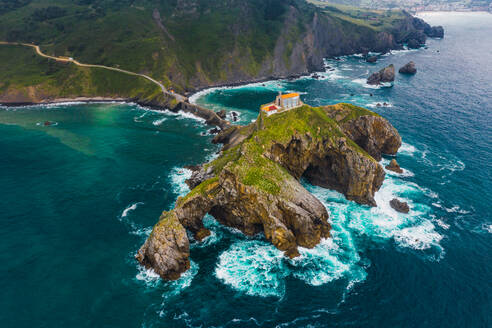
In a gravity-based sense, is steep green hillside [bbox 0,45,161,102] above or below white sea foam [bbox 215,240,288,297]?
above

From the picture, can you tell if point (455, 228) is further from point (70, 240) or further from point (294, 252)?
point (70, 240)

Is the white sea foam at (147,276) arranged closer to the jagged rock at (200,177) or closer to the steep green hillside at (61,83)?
the jagged rock at (200,177)

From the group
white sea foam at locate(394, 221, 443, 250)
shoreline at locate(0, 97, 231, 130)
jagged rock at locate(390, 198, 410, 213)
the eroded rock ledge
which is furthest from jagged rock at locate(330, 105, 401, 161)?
shoreline at locate(0, 97, 231, 130)

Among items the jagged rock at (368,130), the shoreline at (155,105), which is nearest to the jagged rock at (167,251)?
the jagged rock at (368,130)

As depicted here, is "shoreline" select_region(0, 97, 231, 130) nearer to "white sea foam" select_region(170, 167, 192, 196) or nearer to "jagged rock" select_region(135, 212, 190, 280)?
"white sea foam" select_region(170, 167, 192, 196)

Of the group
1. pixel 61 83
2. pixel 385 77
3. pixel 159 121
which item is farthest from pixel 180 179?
pixel 385 77

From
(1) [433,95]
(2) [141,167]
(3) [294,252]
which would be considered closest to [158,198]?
(2) [141,167]
